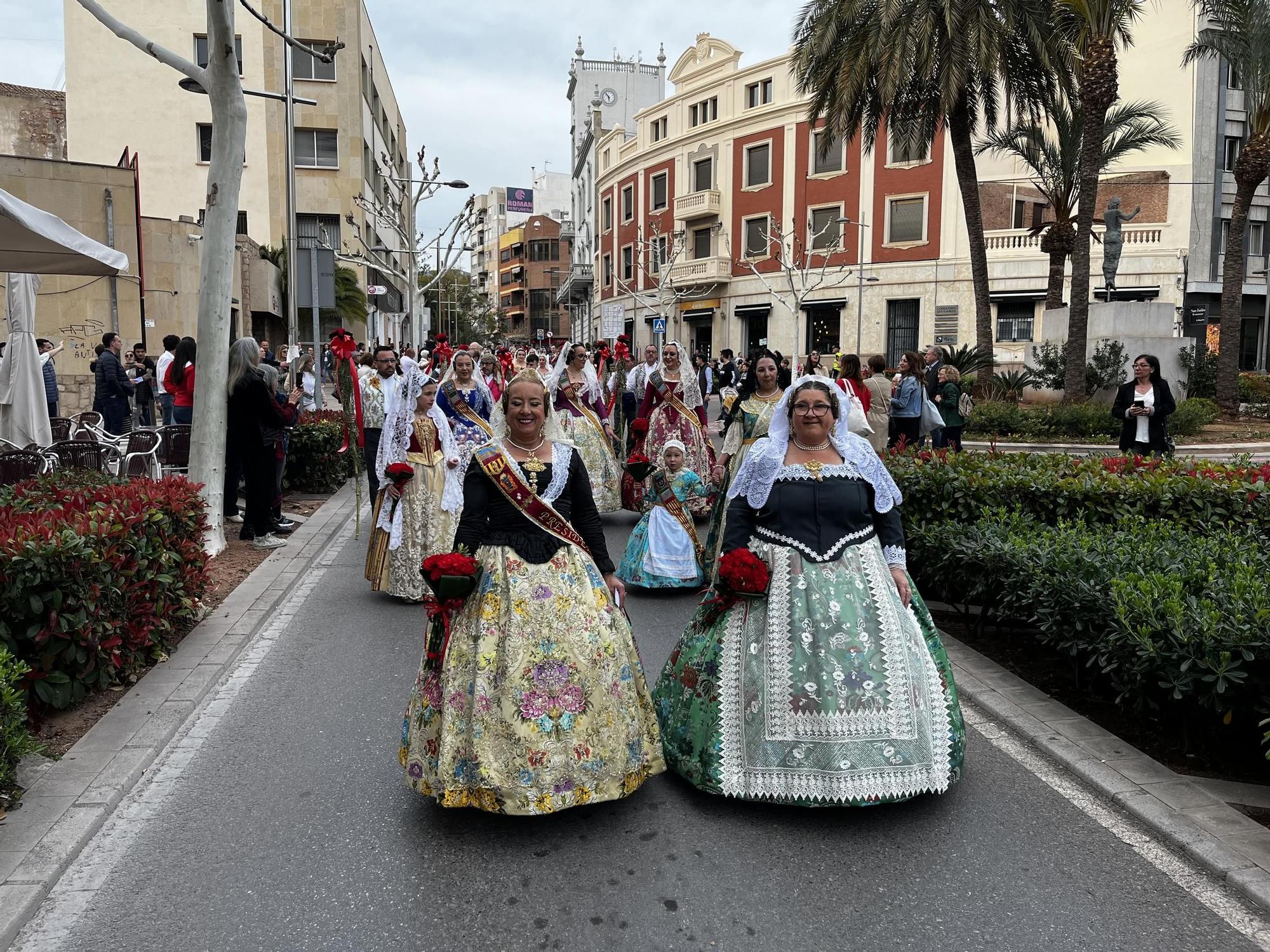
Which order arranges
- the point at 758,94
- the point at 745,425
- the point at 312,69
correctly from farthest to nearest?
the point at 758,94, the point at 312,69, the point at 745,425

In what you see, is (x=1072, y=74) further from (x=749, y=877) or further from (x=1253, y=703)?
(x=749, y=877)

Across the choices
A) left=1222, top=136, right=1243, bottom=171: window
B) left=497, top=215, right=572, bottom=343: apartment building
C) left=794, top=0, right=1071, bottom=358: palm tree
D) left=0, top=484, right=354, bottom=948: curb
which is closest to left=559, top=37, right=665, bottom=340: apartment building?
left=497, top=215, right=572, bottom=343: apartment building

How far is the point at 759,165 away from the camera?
47062 millimetres

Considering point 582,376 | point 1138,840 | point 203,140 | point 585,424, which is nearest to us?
point 1138,840

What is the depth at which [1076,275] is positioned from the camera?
2002cm

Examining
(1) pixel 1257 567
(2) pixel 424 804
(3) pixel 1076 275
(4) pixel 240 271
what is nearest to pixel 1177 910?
(1) pixel 1257 567

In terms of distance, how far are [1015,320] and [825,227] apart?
356 inches

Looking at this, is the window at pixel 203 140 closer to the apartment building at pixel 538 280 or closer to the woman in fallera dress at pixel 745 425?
the woman in fallera dress at pixel 745 425

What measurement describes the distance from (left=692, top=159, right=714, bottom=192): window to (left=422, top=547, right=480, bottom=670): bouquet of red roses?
4727 cm

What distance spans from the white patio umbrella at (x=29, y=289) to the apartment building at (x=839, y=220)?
92.9ft

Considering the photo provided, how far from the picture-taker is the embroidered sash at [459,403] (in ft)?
29.3

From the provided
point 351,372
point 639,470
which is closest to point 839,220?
point 351,372

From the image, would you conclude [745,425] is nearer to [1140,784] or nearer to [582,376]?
[582,376]

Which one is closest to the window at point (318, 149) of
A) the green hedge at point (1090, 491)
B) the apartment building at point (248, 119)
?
the apartment building at point (248, 119)
